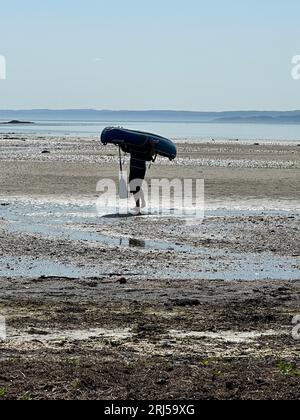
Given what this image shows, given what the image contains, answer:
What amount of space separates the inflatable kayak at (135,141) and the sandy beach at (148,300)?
181cm

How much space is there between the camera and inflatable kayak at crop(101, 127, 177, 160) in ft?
85.7

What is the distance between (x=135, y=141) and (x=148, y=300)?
1435 cm

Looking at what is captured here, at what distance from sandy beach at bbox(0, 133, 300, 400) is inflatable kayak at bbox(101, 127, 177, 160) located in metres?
1.81

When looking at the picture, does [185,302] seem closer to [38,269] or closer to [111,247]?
[38,269]

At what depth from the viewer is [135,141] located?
2620 centimetres

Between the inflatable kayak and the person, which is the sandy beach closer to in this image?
the person

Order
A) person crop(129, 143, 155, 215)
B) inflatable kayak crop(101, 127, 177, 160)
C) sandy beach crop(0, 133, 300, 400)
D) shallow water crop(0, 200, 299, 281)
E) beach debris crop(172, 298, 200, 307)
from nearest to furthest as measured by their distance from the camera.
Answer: sandy beach crop(0, 133, 300, 400) → beach debris crop(172, 298, 200, 307) → shallow water crop(0, 200, 299, 281) → person crop(129, 143, 155, 215) → inflatable kayak crop(101, 127, 177, 160)

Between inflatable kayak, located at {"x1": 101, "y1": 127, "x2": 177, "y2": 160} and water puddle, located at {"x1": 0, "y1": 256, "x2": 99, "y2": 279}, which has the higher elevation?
inflatable kayak, located at {"x1": 101, "y1": 127, "x2": 177, "y2": 160}

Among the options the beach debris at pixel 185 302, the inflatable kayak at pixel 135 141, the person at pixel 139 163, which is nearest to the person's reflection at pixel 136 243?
the beach debris at pixel 185 302

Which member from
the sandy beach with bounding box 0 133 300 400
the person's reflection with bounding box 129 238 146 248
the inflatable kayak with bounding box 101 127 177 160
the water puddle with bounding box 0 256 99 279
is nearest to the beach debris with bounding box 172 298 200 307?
A: the sandy beach with bounding box 0 133 300 400

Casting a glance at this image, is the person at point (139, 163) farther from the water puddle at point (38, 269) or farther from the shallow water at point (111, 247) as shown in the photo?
the water puddle at point (38, 269)

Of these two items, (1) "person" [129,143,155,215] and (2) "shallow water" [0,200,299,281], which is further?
(1) "person" [129,143,155,215]

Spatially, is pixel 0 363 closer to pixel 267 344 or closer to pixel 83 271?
pixel 267 344
